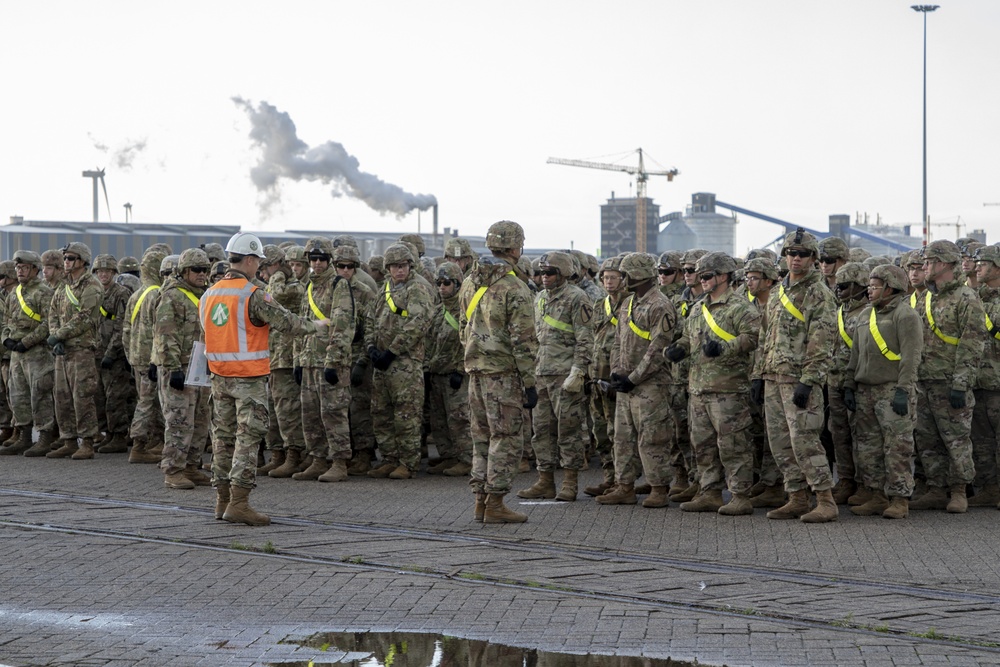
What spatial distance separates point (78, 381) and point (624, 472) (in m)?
6.83

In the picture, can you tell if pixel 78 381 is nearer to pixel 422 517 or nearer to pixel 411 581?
pixel 422 517

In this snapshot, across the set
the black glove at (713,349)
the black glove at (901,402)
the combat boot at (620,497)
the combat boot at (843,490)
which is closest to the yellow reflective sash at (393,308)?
the combat boot at (620,497)

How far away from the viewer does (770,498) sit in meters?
11.4

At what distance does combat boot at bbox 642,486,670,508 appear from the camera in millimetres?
11164

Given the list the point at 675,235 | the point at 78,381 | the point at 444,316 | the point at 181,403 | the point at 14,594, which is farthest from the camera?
the point at 675,235

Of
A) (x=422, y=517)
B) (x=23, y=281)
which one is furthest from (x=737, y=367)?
(x=23, y=281)

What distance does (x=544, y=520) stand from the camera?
10.4 meters

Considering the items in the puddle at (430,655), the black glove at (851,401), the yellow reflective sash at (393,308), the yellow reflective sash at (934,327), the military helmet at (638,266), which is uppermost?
the military helmet at (638,266)

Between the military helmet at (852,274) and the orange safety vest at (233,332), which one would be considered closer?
the orange safety vest at (233,332)

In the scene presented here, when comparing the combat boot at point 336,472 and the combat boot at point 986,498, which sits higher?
the combat boot at point 336,472

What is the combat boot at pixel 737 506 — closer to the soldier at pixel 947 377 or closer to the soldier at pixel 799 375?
the soldier at pixel 799 375

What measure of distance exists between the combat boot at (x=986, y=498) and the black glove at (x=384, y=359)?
5.52 metres

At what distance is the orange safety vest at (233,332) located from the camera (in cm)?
1016

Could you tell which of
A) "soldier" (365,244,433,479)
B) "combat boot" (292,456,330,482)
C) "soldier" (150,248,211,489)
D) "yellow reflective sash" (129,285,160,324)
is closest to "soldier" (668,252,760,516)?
"soldier" (365,244,433,479)
